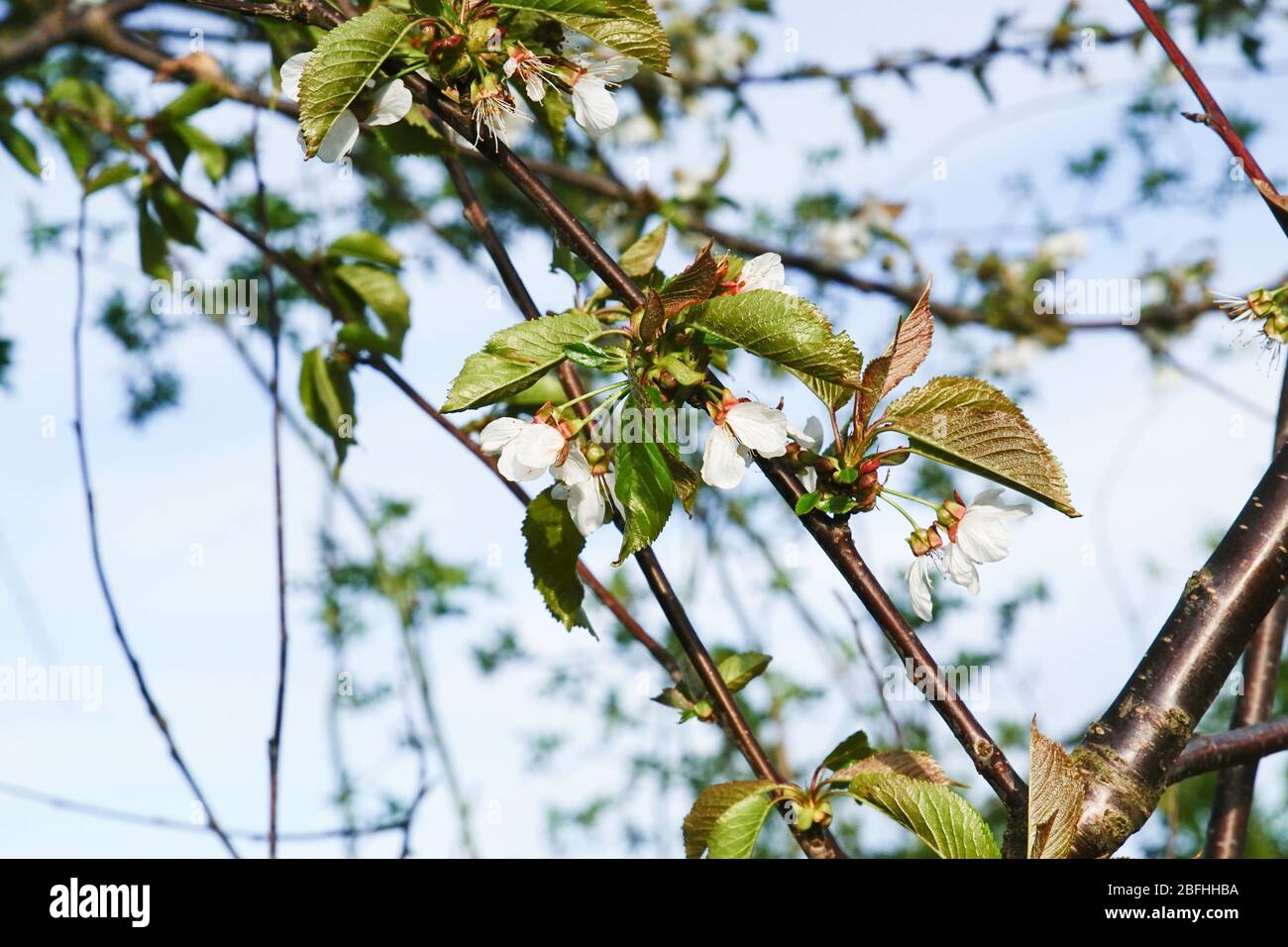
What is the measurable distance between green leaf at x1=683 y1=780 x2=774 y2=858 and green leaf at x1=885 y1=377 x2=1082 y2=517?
281 millimetres

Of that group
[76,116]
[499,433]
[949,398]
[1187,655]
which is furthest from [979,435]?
[76,116]

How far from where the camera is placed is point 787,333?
2.23 ft

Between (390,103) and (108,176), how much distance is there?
2.90 feet

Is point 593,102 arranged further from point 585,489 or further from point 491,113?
point 585,489

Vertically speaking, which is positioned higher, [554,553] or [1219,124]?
[1219,124]

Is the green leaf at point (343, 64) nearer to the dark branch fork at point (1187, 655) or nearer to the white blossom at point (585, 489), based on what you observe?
the white blossom at point (585, 489)

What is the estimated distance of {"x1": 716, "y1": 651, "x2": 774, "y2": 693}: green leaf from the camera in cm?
95

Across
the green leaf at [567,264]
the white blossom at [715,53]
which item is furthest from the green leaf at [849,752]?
the white blossom at [715,53]

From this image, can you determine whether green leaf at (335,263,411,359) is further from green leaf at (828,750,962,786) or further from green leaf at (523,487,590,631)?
green leaf at (828,750,962,786)

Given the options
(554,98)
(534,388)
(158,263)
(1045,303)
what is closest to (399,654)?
(158,263)

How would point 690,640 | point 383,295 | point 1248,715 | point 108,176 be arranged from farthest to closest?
point 108,176 < point 383,295 < point 1248,715 < point 690,640

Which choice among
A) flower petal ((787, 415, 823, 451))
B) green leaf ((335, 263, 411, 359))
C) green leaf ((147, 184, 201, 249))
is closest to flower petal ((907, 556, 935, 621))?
flower petal ((787, 415, 823, 451))

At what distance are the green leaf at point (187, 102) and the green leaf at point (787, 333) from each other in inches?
43.3
